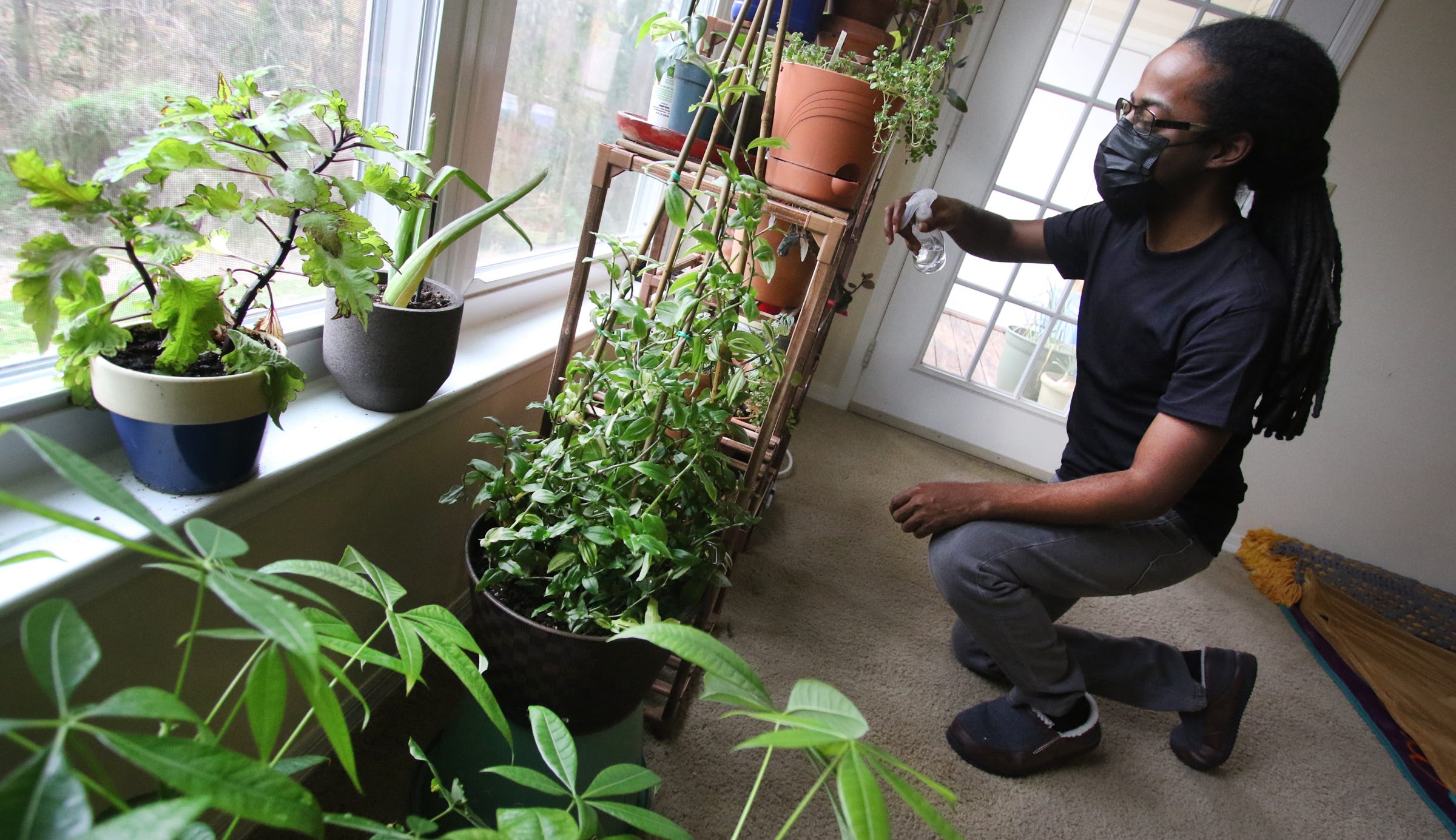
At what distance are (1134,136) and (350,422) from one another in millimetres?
1216

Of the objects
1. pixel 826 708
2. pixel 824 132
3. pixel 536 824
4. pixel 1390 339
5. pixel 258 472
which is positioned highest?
pixel 824 132

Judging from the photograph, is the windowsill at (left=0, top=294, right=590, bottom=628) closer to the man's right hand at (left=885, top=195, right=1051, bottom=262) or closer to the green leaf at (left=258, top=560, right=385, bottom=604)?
the green leaf at (left=258, top=560, right=385, bottom=604)

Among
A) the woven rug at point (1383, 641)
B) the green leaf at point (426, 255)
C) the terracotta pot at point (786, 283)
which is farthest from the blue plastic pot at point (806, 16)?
the woven rug at point (1383, 641)

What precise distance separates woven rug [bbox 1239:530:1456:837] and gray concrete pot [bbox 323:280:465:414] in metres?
2.13

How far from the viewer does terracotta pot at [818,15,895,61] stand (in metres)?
1.45

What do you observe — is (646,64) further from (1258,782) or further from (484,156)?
(1258,782)

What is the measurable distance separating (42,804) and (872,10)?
162cm

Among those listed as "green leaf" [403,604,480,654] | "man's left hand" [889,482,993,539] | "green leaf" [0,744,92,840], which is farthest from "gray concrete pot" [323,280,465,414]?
A: "man's left hand" [889,482,993,539]

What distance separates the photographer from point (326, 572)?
0.45 m

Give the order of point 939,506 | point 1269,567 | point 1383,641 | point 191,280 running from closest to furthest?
point 191,280 < point 939,506 < point 1383,641 < point 1269,567

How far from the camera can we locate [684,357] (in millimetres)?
958

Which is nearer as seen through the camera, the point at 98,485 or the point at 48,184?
the point at 98,485

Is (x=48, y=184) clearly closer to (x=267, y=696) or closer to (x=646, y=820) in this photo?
(x=267, y=696)

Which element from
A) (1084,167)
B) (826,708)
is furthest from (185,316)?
(1084,167)
